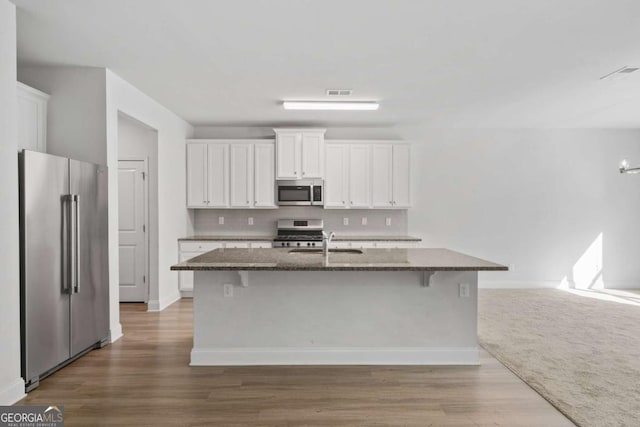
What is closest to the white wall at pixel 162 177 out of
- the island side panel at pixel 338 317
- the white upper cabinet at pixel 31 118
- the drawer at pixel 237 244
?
the white upper cabinet at pixel 31 118

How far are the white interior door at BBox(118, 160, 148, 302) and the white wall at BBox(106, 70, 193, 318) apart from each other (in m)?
0.35

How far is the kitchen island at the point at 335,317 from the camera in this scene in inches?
137

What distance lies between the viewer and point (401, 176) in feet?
21.0

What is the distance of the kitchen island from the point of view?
348 cm

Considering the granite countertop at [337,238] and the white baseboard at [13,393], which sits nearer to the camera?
the white baseboard at [13,393]

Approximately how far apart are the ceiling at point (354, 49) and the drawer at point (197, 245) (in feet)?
6.14

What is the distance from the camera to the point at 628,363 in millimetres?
3494

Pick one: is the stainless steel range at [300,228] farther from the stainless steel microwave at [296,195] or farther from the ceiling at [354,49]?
the ceiling at [354,49]

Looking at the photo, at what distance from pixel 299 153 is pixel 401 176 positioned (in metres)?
1.56

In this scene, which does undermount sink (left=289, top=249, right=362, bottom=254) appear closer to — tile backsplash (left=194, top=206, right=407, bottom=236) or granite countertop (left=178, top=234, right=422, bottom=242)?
granite countertop (left=178, top=234, right=422, bottom=242)

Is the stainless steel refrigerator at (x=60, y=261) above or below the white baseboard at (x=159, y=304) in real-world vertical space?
above

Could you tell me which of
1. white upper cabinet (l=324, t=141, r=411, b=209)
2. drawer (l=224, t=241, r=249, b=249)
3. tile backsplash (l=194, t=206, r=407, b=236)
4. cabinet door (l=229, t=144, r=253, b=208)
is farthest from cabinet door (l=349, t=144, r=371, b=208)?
drawer (l=224, t=241, r=249, b=249)

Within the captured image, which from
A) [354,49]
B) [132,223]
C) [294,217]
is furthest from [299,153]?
[354,49]

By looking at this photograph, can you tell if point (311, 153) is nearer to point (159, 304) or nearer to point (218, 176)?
point (218, 176)
